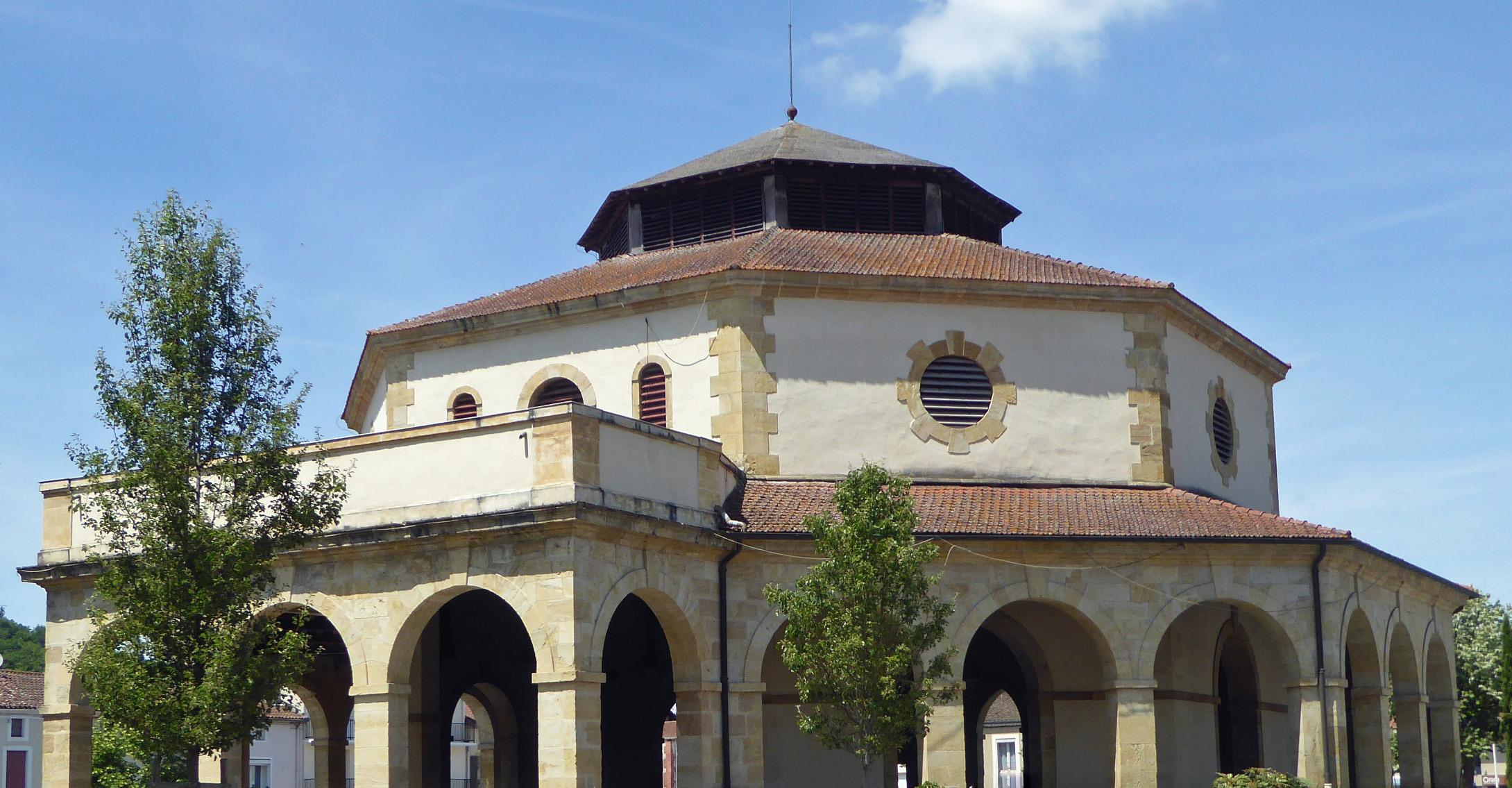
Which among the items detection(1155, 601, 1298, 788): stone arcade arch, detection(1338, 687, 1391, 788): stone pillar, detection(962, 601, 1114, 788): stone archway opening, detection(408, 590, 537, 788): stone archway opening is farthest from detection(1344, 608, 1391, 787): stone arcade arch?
detection(408, 590, 537, 788): stone archway opening

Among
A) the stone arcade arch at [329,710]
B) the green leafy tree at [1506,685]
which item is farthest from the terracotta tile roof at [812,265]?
the green leafy tree at [1506,685]

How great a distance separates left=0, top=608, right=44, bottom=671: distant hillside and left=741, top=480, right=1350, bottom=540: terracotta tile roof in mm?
75383

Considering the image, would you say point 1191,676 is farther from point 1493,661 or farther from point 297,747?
point 297,747

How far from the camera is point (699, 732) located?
73.1 ft

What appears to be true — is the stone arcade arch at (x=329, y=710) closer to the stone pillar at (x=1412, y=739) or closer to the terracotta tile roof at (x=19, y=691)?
the stone pillar at (x=1412, y=739)

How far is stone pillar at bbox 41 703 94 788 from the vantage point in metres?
23.3

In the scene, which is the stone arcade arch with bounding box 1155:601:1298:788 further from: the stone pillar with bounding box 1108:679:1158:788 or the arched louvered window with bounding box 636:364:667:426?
the arched louvered window with bounding box 636:364:667:426

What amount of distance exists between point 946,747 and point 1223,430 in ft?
32.2

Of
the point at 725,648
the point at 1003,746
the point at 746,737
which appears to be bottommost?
the point at 1003,746

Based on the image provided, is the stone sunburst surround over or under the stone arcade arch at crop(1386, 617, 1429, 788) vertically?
over

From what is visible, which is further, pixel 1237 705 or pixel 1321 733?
pixel 1237 705

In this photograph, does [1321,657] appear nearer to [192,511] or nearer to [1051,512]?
[1051,512]

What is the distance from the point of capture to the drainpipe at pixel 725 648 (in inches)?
883

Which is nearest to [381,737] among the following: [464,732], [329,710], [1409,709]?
[329,710]
